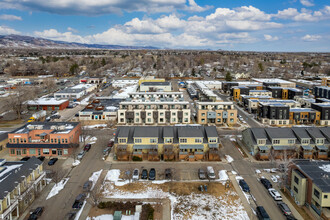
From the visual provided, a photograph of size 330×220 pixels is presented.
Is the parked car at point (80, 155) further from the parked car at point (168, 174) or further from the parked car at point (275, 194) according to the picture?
the parked car at point (275, 194)

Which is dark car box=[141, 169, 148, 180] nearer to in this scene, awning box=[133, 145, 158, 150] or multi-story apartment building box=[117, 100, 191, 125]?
awning box=[133, 145, 158, 150]

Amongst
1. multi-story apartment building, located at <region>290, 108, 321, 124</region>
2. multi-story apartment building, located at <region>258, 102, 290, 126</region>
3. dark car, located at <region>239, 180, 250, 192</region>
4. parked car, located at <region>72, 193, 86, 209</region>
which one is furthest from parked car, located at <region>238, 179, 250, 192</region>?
multi-story apartment building, located at <region>290, 108, 321, 124</region>

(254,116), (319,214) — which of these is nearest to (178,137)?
→ (319,214)

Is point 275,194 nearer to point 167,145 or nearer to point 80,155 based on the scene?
point 167,145

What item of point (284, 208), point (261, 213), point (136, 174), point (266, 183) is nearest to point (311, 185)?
point (284, 208)

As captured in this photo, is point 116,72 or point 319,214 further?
point 116,72

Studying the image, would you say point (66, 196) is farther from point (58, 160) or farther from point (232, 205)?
point (232, 205)
